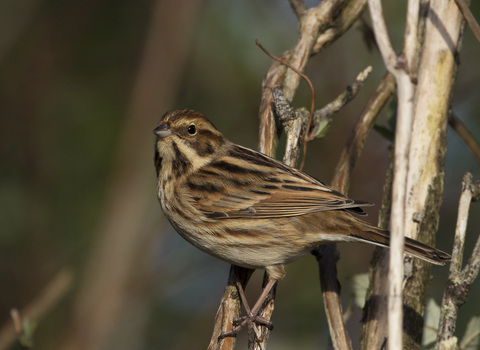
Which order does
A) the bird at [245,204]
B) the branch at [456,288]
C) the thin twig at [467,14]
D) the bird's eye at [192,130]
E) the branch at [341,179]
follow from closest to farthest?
1. the branch at [456,288]
2. the thin twig at [467,14]
3. the branch at [341,179]
4. the bird at [245,204]
5. the bird's eye at [192,130]

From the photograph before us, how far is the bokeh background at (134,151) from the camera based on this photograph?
229 inches

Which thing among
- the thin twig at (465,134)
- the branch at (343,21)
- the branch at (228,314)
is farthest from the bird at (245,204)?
the branch at (343,21)

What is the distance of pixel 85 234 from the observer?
640cm

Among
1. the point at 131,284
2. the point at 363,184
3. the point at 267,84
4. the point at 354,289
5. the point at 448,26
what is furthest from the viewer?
the point at 363,184

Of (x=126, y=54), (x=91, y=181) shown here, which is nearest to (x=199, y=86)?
(x=126, y=54)

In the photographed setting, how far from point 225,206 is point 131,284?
2.68 metres

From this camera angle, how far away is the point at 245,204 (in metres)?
3.78

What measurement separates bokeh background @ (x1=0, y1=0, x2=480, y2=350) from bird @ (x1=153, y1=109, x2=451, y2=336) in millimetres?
1911

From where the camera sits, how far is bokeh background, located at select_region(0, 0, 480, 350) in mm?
5812

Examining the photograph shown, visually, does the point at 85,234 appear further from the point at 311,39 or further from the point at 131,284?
the point at 311,39

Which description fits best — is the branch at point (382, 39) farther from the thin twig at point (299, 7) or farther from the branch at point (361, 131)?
the thin twig at point (299, 7)

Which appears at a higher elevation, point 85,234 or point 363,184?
point 363,184

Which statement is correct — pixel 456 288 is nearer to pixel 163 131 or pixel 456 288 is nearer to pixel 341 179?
pixel 341 179

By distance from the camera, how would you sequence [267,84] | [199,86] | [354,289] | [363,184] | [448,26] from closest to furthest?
[448,26]
[354,289]
[267,84]
[363,184]
[199,86]
